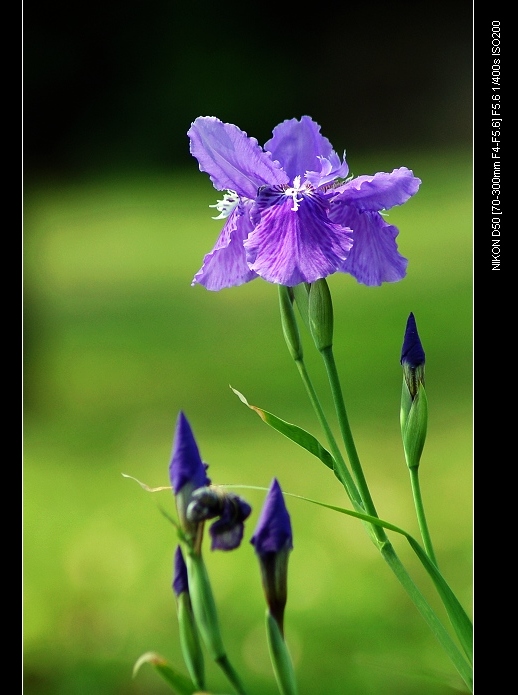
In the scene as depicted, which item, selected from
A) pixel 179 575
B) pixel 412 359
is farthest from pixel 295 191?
pixel 179 575

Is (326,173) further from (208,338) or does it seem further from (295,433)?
(208,338)

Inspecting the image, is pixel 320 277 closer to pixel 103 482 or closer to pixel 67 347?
pixel 103 482

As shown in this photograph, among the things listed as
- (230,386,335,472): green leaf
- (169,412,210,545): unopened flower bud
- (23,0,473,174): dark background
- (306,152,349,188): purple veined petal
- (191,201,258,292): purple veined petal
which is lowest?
(169,412,210,545): unopened flower bud

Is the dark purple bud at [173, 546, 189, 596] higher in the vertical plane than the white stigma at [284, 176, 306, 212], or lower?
lower

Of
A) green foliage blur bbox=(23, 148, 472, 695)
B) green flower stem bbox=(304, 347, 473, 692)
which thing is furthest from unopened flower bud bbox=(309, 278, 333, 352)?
green foliage blur bbox=(23, 148, 472, 695)

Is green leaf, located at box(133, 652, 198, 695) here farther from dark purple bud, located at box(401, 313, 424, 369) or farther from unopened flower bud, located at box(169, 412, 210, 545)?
dark purple bud, located at box(401, 313, 424, 369)

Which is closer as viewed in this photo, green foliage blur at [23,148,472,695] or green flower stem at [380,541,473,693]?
green flower stem at [380,541,473,693]
